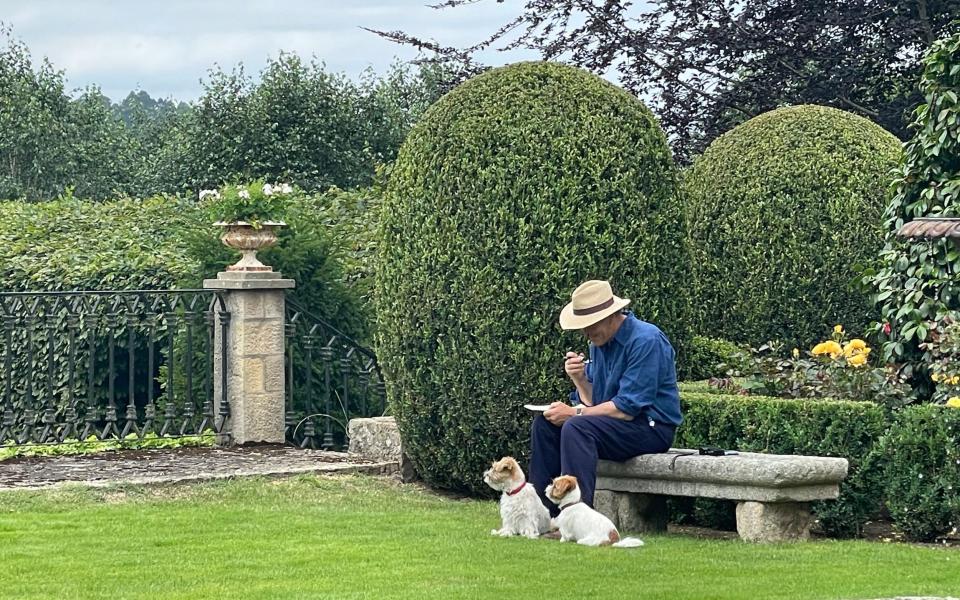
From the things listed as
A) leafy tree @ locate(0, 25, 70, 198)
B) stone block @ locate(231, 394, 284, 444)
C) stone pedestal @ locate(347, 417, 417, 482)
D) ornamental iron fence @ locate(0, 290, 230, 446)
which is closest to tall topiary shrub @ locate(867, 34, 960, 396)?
stone pedestal @ locate(347, 417, 417, 482)

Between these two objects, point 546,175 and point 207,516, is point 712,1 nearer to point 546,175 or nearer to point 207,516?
point 546,175

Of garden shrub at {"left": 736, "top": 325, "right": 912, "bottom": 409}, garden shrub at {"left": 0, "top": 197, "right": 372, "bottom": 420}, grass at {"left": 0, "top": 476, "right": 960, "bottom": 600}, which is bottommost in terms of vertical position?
grass at {"left": 0, "top": 476, "right": 960, "bottom": 600}

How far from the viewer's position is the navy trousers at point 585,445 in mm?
7816

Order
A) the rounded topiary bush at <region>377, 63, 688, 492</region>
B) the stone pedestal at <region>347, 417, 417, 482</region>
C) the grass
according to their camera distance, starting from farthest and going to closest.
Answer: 1. the stone pedestal at <region>347, 417, 417, 482</region>
2. the rounded topiary bush at <region>377, 63, 688, 492</region>
3. the grass

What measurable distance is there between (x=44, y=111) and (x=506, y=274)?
25597mm

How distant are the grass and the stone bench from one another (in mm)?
202

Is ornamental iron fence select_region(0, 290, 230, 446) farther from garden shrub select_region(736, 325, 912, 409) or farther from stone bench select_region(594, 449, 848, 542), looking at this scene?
stone bench select_region(594, 449, 848, 542)

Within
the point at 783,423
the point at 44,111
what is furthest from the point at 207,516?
the point at 44,111

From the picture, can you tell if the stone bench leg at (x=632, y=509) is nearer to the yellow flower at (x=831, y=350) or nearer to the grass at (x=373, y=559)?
the grass at (x=373, y=559)

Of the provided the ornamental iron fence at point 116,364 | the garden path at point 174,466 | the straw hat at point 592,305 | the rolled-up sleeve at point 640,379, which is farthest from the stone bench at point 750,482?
the ornamental iron fence at point 116,364

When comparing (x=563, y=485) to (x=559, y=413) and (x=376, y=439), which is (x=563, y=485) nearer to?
(x=559, y=413)

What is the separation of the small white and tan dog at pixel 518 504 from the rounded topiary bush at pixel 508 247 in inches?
58.8

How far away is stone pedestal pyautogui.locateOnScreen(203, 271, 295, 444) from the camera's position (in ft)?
38.8

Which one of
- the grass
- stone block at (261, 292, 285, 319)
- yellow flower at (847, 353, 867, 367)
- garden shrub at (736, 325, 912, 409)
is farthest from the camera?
stone block at (261, 292, 285, 319)
